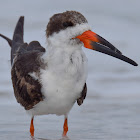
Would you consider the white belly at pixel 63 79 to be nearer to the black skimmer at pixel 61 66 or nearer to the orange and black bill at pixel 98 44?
the black skimmer at pixel 61 66

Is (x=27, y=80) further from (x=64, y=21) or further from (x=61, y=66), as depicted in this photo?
(x=64, y=21)

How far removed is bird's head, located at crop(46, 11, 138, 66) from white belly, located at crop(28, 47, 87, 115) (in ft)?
0.58

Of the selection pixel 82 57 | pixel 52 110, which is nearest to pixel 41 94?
pixel 52 110

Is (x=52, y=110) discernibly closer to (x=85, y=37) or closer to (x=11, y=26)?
(x=85, y=37)

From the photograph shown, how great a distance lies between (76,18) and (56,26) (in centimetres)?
32

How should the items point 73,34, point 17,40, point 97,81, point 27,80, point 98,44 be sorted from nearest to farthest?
1. point 73,34
2. point 98,44
3. point 27,80
4. point 17,40
5. point 97,81

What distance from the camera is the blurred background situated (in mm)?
7465

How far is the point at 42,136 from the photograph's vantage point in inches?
Answer: 281

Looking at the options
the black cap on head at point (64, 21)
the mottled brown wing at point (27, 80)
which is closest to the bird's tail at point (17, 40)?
the mottled brown wing at point (27, 80)

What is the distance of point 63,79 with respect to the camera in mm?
6367

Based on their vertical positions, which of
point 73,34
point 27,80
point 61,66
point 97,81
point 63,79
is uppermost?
point 73,34

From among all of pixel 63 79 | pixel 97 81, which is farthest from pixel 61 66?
pixel 97 81

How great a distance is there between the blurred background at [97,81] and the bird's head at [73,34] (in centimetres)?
144

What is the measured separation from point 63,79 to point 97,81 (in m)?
4.82
